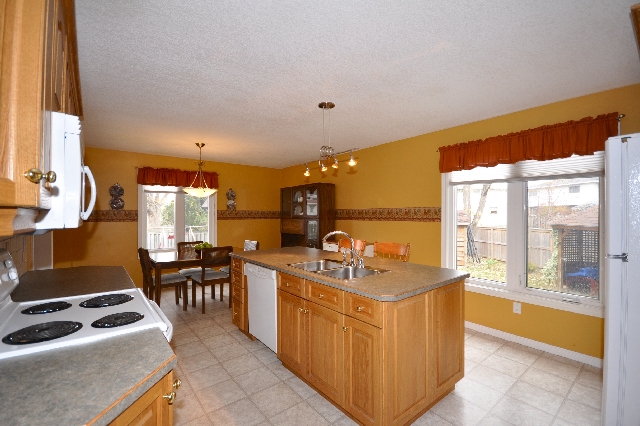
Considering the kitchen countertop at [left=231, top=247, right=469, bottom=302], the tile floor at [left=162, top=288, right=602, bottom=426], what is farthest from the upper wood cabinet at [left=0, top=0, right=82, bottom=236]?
the tile floor at [left=162, top=288, right=602, bottom=426]

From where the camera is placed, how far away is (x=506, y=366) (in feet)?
8.46

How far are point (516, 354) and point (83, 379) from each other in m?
3.36

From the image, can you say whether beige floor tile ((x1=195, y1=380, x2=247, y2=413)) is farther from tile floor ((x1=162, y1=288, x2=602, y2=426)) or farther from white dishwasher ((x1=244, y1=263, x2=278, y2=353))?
white dishwasher ((x1=244, y1=263, x2=278, y2=353))

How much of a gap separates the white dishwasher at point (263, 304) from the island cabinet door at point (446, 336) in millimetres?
1289

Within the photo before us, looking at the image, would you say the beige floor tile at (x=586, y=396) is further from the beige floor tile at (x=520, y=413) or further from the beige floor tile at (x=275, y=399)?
the beige floor tile at (x=275, y=399)

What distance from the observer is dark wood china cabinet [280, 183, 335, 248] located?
514cm

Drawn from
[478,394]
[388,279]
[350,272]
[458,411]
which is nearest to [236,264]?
[350,272]

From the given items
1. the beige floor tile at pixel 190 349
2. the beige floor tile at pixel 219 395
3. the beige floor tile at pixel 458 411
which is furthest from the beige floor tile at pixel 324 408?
the beige floor tile at pixel 190 349

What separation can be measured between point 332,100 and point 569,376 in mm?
3135

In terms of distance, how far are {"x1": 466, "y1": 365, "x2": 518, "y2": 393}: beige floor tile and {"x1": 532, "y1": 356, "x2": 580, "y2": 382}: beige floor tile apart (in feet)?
1.35

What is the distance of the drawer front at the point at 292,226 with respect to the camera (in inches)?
A: 219

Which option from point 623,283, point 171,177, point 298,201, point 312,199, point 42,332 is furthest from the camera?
point 298,201

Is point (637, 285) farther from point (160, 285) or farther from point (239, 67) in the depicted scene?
point (160, 285)

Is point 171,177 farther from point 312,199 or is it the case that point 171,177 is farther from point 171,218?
point 312,199
